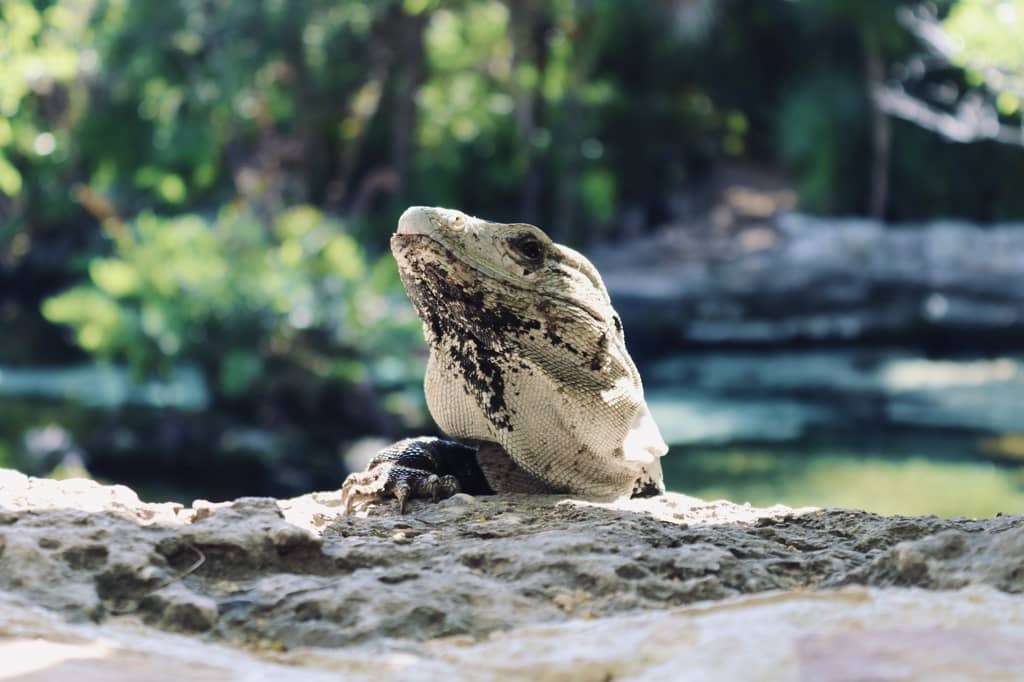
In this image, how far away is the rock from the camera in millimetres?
2229

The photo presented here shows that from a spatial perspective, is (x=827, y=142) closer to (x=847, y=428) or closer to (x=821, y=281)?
(x=821, y=281)

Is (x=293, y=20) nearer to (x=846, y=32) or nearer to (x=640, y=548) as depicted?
(x=846, y=32)

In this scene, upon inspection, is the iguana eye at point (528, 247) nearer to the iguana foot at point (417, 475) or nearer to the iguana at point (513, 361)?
the iguana at point (513, 361)

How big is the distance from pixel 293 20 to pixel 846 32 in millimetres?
11478

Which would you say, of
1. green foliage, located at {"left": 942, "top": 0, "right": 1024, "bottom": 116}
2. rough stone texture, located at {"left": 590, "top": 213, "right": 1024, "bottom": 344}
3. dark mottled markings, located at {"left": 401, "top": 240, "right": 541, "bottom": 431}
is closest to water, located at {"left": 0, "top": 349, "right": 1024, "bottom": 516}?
rough stone texture, located at {"left": 590, "top": 213, "right": 1024, "bottom": 344}

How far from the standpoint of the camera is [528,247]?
350cm

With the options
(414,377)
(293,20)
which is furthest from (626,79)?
(414,377)

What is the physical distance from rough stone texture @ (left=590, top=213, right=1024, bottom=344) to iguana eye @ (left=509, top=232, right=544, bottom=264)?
45.0ft

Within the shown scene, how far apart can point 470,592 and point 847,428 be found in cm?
1173

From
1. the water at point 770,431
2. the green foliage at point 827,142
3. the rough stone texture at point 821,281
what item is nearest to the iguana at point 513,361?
the water at point 770,431

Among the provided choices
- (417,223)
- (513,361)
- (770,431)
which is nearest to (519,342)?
(513,361)

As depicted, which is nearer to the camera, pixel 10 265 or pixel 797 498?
pixel 797 498

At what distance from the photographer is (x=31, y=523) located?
2830 mm

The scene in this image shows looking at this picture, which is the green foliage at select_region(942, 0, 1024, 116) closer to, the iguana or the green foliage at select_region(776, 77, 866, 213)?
the iguana
